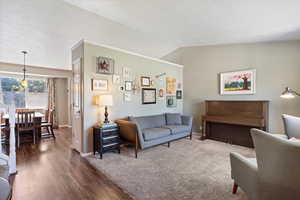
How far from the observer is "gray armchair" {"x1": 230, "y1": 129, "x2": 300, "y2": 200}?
3.71ft

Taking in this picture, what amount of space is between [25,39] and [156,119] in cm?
421

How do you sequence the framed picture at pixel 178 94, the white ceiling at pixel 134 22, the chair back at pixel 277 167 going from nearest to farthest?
the chair back at pixel 277 167 → the white ceiling at pixel 134 22 → the framed picture at pixel 178 94

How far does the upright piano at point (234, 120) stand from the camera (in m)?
3.87

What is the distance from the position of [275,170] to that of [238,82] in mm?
3900

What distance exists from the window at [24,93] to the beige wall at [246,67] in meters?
6.13

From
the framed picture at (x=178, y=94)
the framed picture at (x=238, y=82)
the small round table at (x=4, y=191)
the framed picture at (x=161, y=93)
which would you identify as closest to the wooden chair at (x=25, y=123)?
the framed picture at (x=161, y=93)

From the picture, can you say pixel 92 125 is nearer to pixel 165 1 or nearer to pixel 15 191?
pixel 15 191

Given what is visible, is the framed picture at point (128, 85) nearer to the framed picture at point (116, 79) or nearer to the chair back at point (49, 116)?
the framed picture at point (116, 79)

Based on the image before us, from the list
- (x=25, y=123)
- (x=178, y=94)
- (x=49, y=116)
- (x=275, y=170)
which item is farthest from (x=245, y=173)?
(x=49, y=116)

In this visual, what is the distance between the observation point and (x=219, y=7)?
2738 millimetres

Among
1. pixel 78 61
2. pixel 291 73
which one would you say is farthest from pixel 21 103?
pixel 291 73

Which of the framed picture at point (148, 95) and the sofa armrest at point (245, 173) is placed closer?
the sofa armrest at point (245, 173)

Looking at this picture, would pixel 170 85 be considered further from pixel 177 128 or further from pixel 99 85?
pixel 99 85

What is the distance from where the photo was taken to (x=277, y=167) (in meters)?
1.21
